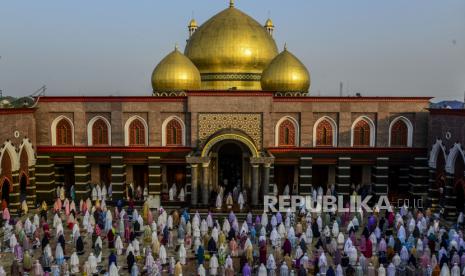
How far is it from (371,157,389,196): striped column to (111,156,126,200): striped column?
15.9 m

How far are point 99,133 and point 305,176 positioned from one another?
13.2 meters

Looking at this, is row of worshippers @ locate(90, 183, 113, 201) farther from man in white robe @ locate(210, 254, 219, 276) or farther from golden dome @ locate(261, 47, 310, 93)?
man in white robe @ locate(210, 254, 219, 276)

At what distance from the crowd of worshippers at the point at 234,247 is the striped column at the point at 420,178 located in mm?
5315

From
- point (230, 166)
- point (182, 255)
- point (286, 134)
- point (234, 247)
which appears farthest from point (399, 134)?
point (182, 255)

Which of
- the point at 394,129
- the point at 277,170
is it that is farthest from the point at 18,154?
the point at 394,129

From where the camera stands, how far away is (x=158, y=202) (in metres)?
28.7

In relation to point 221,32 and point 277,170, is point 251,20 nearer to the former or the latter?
point 221,32

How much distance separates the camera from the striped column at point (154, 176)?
3092 cm

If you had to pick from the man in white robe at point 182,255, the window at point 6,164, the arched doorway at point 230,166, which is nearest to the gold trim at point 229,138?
the arched doorway at point 230,166

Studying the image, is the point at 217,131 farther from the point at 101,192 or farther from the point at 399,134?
the point at 399,134

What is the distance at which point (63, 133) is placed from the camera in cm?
3103

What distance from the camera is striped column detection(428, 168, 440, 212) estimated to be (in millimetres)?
29234

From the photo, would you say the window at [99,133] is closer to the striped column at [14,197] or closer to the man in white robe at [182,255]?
the striped column at [14,197]

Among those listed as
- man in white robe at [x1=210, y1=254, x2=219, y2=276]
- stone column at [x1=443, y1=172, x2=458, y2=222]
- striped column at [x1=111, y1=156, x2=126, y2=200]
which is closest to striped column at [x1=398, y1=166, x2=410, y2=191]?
stone column at [x1=443, y1=172, x2=458, y2=222]
